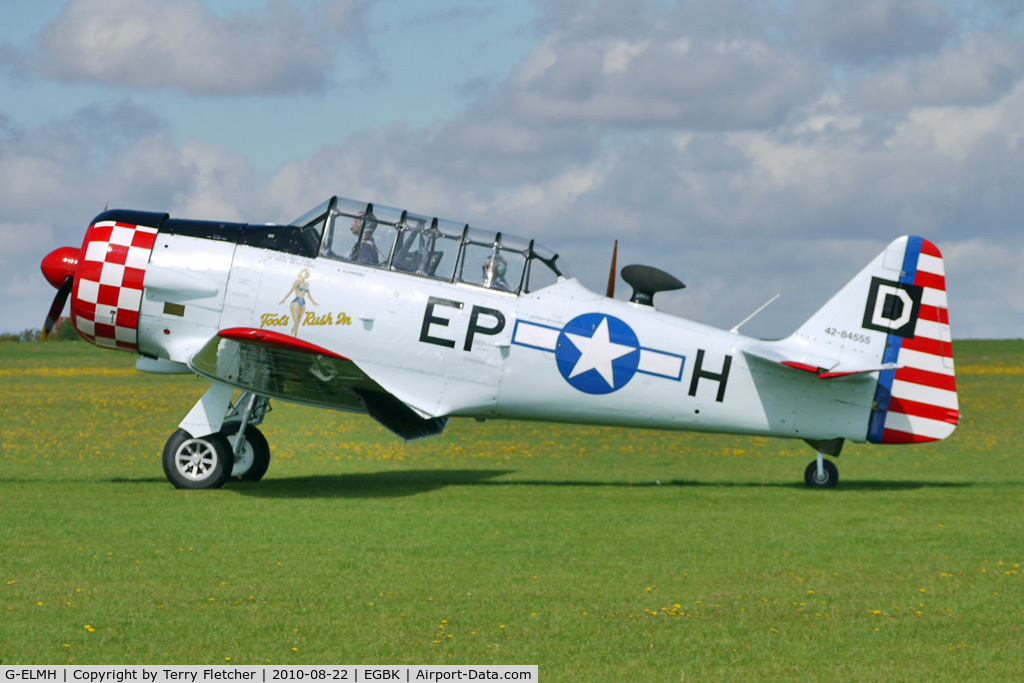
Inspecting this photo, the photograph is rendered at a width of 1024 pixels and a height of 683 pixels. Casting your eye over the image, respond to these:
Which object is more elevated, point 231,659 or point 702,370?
point 702,370

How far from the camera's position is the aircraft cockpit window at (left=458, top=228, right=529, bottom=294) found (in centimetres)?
1162

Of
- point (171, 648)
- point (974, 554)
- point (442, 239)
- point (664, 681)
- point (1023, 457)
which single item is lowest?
point (171, 648)

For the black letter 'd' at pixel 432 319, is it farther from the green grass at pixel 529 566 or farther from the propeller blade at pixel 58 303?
the propeller blade at pixel 58 303

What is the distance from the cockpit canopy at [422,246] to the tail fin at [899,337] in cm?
330

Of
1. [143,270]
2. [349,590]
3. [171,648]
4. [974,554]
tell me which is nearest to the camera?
[171,648]

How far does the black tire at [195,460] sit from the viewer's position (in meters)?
11.3

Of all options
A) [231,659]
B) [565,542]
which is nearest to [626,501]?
[565,542]

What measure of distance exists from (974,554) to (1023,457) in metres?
8.39

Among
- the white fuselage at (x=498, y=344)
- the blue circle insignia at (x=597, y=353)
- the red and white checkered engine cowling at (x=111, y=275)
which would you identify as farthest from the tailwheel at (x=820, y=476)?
the red and white checkered engine cowling at (x=111, y=275)

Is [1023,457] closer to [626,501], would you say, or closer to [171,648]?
[626,501]

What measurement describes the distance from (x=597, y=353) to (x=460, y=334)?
1.51m

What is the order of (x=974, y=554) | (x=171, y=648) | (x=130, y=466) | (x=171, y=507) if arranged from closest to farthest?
(x=171, y=648) < (x=974, y=554) < (x=171, y=507) < (x=130, y=466)

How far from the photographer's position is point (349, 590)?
277 inches

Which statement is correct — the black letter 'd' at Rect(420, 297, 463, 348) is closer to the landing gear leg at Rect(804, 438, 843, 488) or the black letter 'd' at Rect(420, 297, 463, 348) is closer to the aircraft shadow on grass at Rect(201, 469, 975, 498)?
the aircraft shadow on grass at Rect(201, 469, 975, 498)
